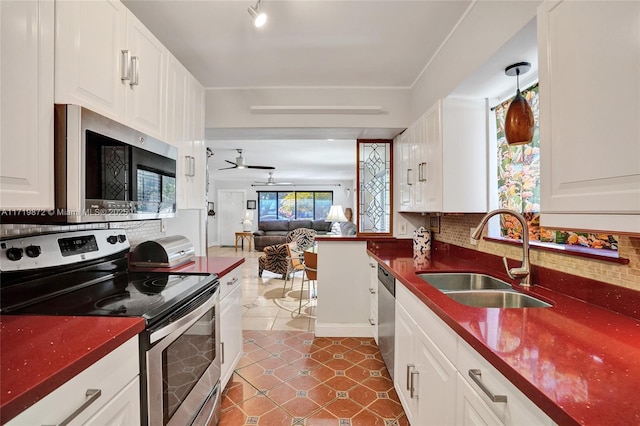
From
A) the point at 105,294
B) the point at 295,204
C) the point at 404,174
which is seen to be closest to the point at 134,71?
the point at 105,294

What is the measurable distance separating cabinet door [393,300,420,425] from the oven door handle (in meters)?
1.12

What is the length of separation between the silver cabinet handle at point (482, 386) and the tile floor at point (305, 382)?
109cm

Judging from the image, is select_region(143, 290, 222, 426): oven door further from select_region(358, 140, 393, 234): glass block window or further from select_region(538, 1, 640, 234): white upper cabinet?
select_region(358, 140, 393, 234): glass block window

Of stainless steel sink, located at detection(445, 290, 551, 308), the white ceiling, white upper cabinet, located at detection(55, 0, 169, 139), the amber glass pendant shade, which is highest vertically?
the white ceiling

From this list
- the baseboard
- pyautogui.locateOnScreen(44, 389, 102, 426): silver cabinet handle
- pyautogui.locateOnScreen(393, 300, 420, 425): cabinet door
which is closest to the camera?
pyautogui.locateOnScreen(44, 389, 102, 426): silver cabinet handle

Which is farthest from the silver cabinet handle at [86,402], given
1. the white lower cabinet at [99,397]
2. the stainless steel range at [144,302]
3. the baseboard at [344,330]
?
the baseboard at [344,330]

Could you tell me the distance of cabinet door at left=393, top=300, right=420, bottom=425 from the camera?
61.4 inches

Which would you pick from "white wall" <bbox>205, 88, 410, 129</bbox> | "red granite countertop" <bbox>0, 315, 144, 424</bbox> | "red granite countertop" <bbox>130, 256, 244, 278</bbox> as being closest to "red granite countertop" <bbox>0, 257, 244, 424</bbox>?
"red granite countertop" <bbox>0, 315, 144, 424</bbox>

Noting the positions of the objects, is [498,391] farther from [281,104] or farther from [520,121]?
[281,104]

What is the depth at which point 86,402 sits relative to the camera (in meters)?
0.79

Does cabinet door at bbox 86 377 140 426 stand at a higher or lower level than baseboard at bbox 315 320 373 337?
higher

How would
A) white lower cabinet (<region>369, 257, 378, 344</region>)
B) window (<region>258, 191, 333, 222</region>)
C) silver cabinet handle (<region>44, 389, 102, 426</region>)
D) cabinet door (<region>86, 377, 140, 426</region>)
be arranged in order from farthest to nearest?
1. window (<region>258, 191, 333, 222</region>)
2. white lower cabinet (<region>369, 257, 378, 344</region>)
3. cabinet door (<region>86, 377, 140, 426</region>)
4. silver cabinet handle (<region>44, 389, 102, 426</region>)

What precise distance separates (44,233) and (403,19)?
7.22 ft

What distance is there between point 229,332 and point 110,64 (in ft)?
5.59
